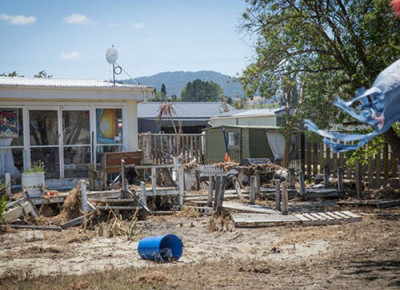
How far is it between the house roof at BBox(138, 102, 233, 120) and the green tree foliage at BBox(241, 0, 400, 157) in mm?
21400

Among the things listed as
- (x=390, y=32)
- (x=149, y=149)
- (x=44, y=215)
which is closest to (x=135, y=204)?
(x=44, y=215)

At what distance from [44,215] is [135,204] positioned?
2.18 m

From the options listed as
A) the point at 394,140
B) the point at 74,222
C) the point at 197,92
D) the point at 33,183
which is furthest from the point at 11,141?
the point at 197,92

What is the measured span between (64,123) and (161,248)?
287 inches

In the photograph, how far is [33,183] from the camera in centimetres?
1252

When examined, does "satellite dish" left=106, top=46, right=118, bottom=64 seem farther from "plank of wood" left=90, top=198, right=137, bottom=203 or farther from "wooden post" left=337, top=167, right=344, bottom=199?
"wooden post" left=337, top=167, right=344, bottom=199

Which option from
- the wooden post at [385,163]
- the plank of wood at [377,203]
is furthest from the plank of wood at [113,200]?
the wooden post at [385,163]

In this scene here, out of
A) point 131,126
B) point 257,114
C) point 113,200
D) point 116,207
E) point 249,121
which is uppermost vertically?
point 257,114

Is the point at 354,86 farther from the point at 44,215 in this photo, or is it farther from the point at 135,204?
the point at 44,215

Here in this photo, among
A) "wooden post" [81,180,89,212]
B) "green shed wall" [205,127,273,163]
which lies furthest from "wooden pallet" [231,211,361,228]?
"green shed wall" [205,127,273,163]

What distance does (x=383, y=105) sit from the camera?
212 inches

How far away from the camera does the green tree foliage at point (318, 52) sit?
12992mm

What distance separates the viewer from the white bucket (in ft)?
40.9

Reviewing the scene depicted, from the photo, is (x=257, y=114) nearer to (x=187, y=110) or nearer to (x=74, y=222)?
(x=187, y=110)
